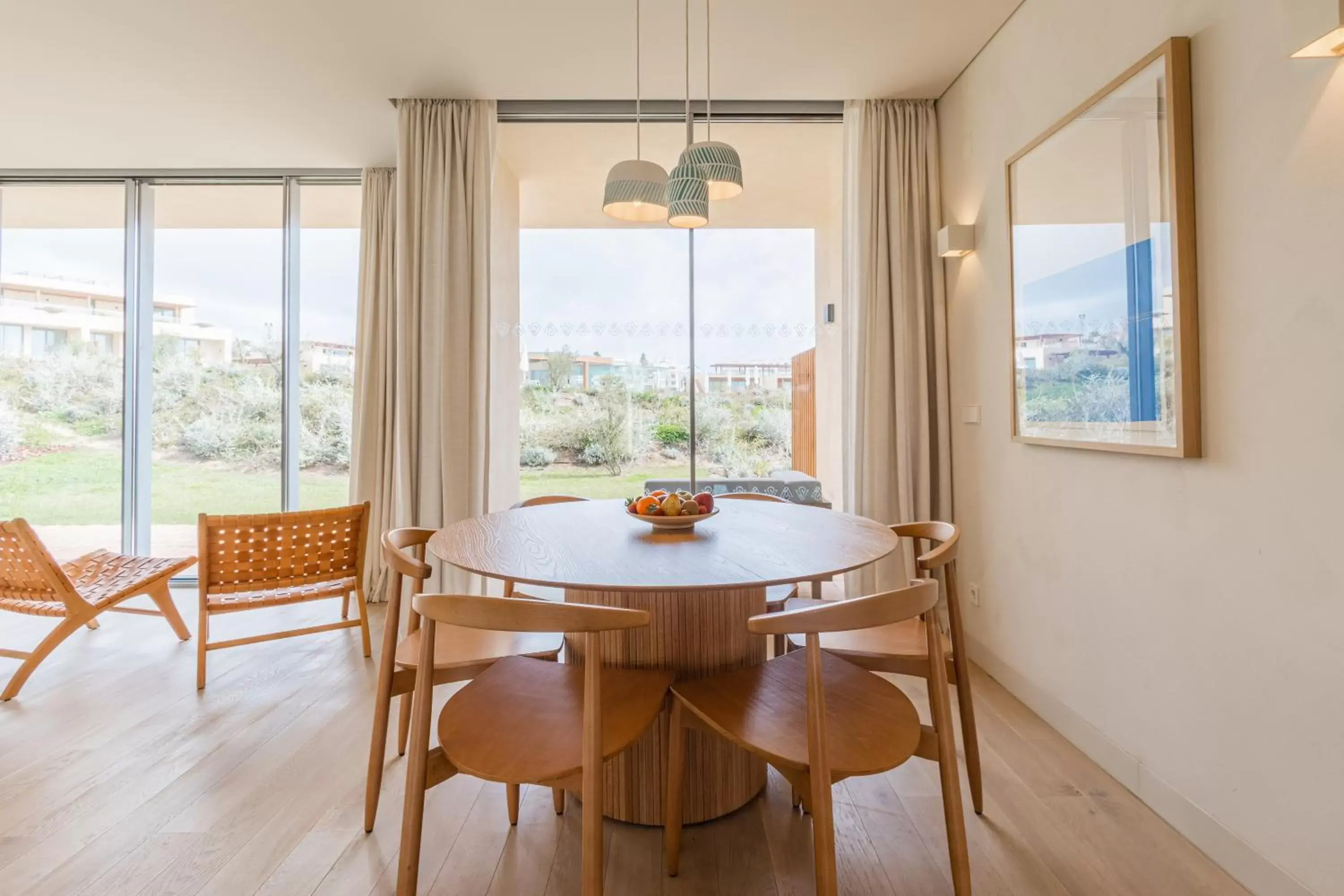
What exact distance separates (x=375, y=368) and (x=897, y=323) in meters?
3.08

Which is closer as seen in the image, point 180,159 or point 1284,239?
point 1284,239

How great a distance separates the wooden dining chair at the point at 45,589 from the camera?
8.12 ft

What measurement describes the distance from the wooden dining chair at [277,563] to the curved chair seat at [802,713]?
2.08 m

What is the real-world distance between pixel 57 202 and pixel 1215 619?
21.1 feet

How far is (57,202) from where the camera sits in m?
4.12

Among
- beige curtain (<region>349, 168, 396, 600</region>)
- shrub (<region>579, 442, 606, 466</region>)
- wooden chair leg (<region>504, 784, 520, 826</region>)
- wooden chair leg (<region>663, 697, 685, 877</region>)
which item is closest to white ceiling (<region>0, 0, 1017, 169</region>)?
beige curtain (<region>349, 168, 396, 600</region>)

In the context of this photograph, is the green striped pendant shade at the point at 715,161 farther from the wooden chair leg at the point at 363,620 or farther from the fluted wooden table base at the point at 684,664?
the wooden chair leg at the point at 363,620

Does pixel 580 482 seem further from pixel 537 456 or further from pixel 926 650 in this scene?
pixel 926 650

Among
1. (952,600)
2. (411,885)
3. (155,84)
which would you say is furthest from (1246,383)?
(155,84)

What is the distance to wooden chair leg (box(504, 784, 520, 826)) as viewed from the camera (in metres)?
1.67

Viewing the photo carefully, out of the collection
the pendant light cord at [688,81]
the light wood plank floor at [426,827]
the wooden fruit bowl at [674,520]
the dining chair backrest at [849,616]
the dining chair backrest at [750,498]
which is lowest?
the light wood plank floor at [426,827]

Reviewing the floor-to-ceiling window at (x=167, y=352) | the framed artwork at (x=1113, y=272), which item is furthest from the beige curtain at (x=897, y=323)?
the floor-to-ceiling window at (x=167, y=352)

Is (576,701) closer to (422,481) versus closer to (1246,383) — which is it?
(1246,383)

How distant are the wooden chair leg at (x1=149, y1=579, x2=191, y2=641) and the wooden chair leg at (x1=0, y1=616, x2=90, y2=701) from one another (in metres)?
0.40
